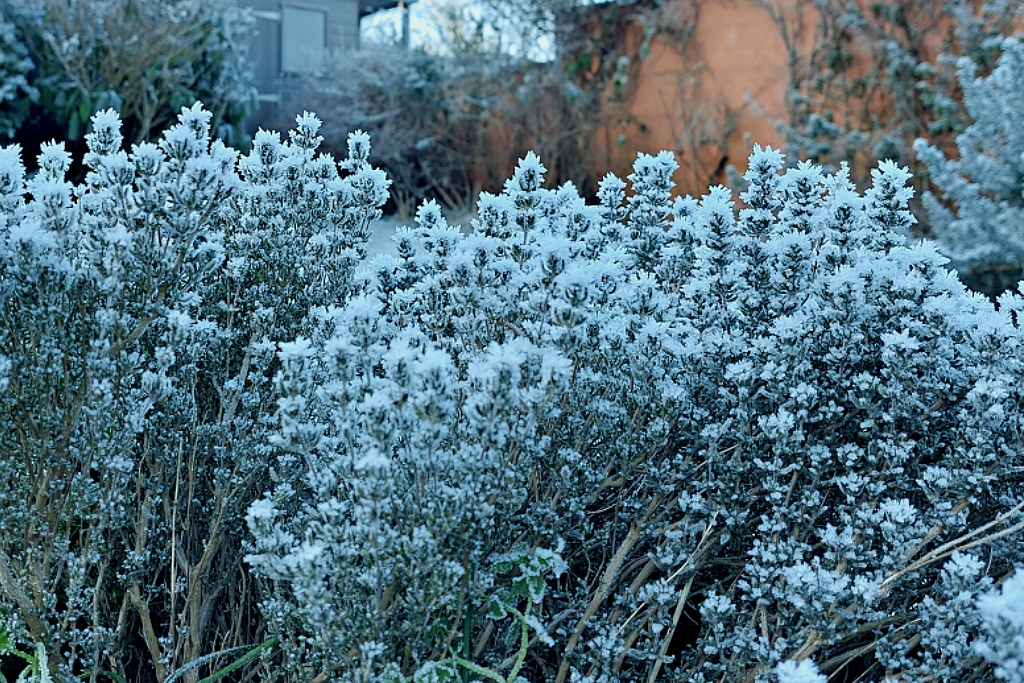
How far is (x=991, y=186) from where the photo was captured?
17.8 feet

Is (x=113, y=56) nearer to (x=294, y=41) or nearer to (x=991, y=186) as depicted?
(x=991, y=186)

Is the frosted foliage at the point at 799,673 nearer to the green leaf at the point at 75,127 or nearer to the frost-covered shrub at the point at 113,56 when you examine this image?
the frost-covered shrub at the point at 113,56

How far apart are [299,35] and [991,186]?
12465 mm

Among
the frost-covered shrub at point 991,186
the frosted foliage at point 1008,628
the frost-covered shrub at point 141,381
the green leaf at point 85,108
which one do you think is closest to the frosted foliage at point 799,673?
the frosted foliage at point 1008,628

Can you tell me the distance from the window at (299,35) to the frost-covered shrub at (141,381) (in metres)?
13.1

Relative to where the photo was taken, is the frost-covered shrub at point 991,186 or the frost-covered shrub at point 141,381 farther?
the frost-covered shrub at point 991,186

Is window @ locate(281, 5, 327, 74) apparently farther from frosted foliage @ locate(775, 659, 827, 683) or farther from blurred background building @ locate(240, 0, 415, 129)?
frosted foliage @ locate(775, 659, 827, 683)

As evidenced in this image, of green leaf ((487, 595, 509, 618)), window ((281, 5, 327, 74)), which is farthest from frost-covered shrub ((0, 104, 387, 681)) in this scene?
window ((281, 5, 327, 74))

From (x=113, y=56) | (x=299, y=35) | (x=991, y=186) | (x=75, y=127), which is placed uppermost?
(x=299, y=35)

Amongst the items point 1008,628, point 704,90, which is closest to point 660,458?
point 1008,628

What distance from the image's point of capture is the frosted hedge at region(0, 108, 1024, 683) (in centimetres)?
139

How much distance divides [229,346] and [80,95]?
757cm

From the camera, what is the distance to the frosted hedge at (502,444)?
1393 mm

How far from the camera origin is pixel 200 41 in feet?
29.9
